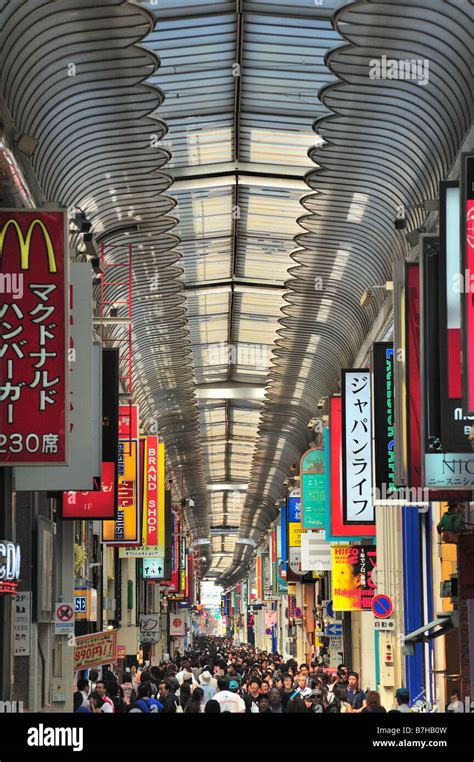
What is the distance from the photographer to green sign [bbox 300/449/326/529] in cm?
3169

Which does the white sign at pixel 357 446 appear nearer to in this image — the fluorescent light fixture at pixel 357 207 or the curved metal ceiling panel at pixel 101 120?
the fluorescent light fixture at pixel 357 207

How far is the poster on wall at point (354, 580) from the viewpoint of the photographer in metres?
30.0

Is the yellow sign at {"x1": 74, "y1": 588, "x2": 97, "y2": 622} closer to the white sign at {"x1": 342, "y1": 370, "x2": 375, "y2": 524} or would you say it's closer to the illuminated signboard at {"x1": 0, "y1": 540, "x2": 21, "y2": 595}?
the white sign at {"x1": 342, "y1": 370, "x2": 375, "y2": 524}

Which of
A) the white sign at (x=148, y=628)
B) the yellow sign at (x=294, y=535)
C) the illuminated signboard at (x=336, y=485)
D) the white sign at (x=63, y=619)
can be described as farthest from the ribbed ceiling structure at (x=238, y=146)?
the white sign at (x=148, y=628)

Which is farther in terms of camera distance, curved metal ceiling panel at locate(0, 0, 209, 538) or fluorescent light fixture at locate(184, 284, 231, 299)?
fluorescent light fixture at locate(184, 284, 231, 299)

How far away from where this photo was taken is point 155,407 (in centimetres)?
4522

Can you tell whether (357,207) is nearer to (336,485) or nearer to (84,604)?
(336,485)

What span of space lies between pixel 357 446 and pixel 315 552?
29.4ft

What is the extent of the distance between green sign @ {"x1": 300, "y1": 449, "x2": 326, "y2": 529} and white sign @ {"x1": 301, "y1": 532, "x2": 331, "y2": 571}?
5.62 feet

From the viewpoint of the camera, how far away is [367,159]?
70.5 feet

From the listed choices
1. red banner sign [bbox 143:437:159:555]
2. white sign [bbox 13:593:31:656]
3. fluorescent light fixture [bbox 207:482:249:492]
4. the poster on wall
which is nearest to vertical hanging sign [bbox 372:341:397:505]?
white sign [bbox 13:593:31:656]

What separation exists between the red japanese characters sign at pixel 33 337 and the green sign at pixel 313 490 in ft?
62.2
